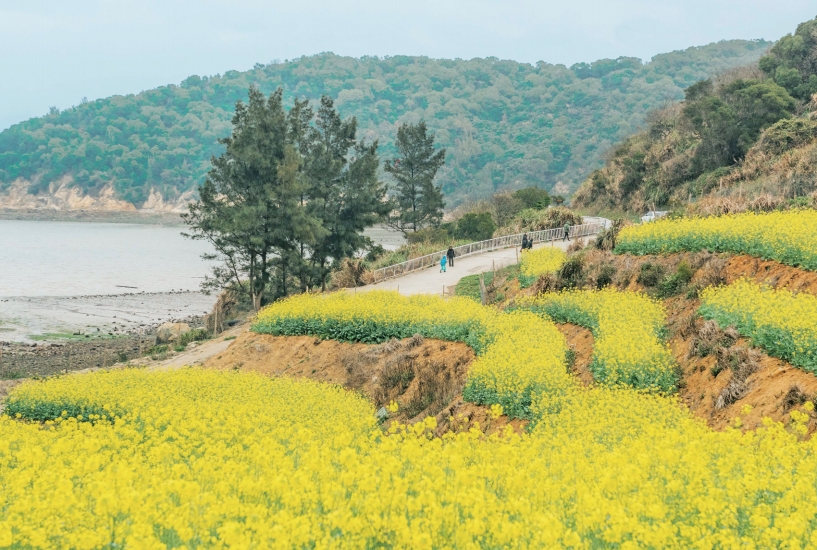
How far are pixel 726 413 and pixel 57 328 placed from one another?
129 feet

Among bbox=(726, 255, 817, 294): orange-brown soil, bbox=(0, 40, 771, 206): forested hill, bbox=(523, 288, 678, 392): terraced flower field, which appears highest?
bbox=(0, 40, 771, 206): forested hill

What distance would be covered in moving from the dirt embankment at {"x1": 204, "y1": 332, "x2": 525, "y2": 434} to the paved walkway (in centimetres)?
711

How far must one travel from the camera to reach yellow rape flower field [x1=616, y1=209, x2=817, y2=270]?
15.7 metres

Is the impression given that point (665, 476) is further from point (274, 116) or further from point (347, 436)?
point (274, 116)

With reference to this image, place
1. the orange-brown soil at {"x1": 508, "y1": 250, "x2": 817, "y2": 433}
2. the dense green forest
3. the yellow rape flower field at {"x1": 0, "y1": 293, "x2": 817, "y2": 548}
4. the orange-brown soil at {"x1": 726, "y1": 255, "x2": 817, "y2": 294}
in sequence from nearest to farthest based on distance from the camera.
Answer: the yellow rape flower field at {"x1": 0, "y1": 293, "x2": 817, "y2": 548}
the orange-brown soil at {"x1": 508, "y1": 250, "x2": 817, "y2": 433}
the orange-brown soil at {"x1": 726, "y1": 255, "x2": 817, "y2": 294}
the dense green forest

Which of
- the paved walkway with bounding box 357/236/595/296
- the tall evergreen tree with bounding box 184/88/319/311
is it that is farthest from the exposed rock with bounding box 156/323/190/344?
the paved walkway with bounding box 357/236/595/296

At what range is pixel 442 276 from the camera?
3322cm

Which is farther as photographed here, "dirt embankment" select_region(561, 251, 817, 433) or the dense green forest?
the dense green forest

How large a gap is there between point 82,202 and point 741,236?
148 meters

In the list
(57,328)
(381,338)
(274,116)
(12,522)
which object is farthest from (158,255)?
(12,522)

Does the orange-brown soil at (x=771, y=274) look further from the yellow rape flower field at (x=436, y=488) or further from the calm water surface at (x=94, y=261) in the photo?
the calm water surface at (x=94, y=261)

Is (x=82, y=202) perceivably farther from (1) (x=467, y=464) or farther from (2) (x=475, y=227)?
Answer: (1) (x=467, y=464)

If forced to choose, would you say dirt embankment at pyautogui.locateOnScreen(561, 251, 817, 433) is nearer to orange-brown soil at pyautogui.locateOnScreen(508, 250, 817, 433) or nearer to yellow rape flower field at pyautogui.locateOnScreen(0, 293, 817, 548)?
orange-brown soil at pyautogui.locateOnScreen(508, 250, 817, 433)

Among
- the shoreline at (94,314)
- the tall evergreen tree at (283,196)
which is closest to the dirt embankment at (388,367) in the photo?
the tall evergreen tree at (283,196)
